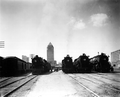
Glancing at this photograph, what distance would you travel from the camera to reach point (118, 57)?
176 feet

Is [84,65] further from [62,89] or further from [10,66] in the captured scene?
[62,89]

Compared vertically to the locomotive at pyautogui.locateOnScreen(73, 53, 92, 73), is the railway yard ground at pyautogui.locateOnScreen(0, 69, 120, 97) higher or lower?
lower

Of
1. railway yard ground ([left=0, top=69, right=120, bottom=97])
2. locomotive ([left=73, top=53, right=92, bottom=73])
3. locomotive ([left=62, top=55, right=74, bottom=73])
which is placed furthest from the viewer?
locomotive ([left=62, top=55, right=74, bottom=73])

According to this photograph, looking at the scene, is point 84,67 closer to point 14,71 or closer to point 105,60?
point 105,60

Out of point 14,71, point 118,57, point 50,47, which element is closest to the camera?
point 14,71

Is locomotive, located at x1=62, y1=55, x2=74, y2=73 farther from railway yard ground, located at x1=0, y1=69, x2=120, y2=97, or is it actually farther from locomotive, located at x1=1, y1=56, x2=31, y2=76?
railway yard ground, located at x1=0, y1=69, x2=120, y2=97

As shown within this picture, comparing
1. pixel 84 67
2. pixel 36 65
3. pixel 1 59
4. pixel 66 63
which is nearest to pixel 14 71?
pixel 1 59

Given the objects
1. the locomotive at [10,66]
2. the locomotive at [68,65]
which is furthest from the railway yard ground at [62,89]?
the locomotive at [68,65]

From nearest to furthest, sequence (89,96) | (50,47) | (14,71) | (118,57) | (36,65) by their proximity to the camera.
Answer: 1. (89,96)
2. (14,71)
3. (36,65)
4. (118,57)
5. (50,47)

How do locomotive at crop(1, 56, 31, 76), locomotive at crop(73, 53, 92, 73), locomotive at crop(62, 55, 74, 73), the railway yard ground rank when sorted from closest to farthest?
the railway yard ground, locomotive at crop(1, 56, 31, 76), locomotive at crop(73, 53, 92, 73), locomotive at crop(62, 55, 74, 73)

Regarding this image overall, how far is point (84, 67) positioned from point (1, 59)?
17.7m

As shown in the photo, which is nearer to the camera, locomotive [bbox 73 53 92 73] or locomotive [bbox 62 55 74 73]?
locomotive [bbox 73 53 92 73]

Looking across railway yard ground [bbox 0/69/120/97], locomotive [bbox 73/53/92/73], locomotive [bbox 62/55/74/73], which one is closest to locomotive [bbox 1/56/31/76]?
locomotive [bbox 62/55/74/73]

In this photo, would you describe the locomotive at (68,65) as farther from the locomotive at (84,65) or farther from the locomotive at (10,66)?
the locomotive at (10,66)
